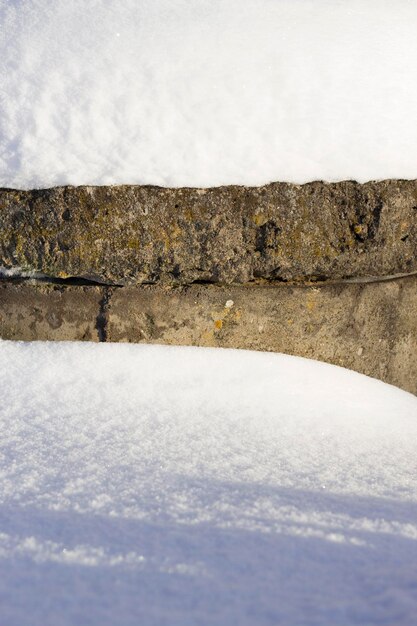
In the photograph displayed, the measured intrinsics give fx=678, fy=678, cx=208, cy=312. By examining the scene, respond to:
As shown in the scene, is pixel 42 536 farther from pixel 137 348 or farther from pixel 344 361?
pixel 344 361

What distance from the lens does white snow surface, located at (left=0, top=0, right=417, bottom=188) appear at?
6.55 feet

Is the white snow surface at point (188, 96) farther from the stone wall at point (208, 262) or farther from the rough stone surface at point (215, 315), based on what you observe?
the rough stone surface at point (215, 315)

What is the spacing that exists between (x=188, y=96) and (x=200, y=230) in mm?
394

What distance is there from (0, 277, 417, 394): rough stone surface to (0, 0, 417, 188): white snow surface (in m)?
0.37

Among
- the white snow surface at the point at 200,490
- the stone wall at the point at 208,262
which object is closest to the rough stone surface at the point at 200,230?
the stone wall at the point at 208,262

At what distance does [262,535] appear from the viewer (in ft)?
4.12

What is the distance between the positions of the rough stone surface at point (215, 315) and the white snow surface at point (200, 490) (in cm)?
5

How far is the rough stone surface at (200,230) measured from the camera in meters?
2.04

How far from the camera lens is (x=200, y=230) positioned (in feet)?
6.81

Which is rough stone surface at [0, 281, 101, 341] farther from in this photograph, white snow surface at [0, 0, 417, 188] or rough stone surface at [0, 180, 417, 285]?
white snow surface at [0, 0, 417, 188]

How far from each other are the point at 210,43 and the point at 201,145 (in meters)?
0.31

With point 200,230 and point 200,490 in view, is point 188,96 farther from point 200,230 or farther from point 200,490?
point 200,490

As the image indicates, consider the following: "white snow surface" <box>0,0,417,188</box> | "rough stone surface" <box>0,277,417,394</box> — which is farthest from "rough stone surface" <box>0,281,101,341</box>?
"white snow surface" <box>0,0,417,188</box>

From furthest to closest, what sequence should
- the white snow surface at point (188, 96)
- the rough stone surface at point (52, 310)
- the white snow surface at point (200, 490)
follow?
the rough stone surface at point (52, 310), the white snow surface at point (188, 96), the white snow surface at point (200, 490)
